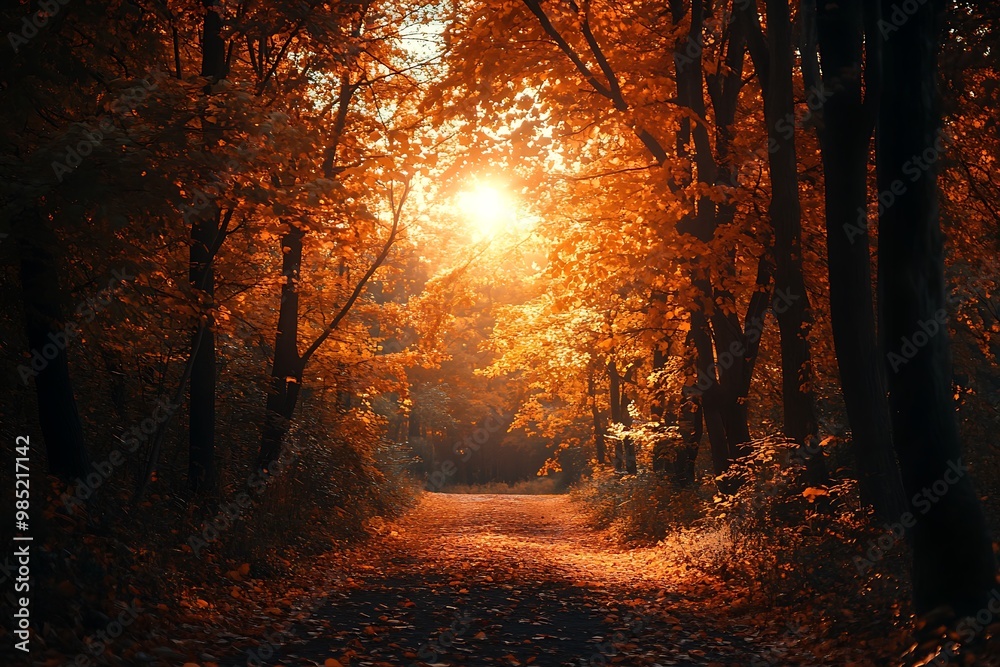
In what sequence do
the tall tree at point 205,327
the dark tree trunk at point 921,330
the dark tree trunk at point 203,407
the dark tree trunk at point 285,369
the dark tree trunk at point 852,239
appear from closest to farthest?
1. the dark tree trunk at point 921,330
2. the dark tree trunk at point 852,239
3. the tall tree at point 205,327
4. the dark tree trunk at point 203,407
5. the dark tree trunk at point 285,369

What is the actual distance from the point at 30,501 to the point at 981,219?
48.0 feet

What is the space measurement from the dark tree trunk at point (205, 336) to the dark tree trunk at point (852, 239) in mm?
7239

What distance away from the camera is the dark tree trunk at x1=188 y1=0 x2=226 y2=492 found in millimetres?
10641

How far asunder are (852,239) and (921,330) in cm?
279

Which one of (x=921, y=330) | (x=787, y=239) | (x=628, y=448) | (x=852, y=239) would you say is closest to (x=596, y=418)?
(x=628, y=448)

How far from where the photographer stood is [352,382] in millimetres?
18562

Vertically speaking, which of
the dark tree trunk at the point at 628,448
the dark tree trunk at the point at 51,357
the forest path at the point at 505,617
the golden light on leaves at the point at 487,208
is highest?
the golden light on leaves at the point at 487,208

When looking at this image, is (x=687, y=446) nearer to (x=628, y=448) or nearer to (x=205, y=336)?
(x=628, y=448)

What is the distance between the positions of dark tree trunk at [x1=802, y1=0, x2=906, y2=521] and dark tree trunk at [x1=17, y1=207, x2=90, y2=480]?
25.1 feet

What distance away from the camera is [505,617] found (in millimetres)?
9094

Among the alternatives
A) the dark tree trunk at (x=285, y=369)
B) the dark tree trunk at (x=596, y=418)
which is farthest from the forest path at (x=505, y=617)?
the dark tree trunk at (x=596, y=418)

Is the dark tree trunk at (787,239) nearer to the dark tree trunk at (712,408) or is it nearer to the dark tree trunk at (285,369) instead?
the dark tree trunk at (712,408)

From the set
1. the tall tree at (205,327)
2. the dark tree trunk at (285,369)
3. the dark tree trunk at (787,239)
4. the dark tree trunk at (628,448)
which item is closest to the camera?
the tall tree at (205,327)

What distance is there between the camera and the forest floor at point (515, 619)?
283 inches
